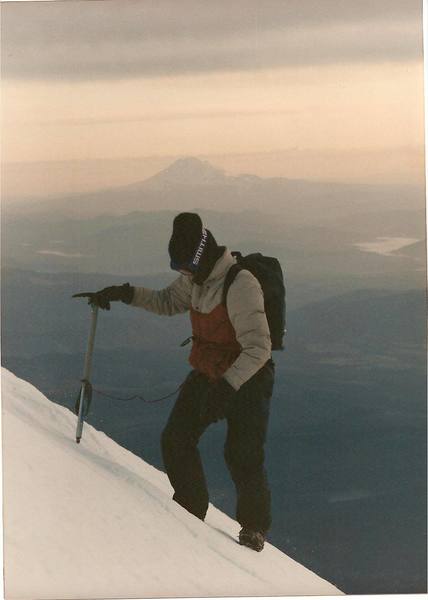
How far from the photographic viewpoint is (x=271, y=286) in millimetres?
4344

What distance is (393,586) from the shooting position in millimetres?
4641

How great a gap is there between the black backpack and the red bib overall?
9cm

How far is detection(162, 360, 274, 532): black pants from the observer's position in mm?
4402

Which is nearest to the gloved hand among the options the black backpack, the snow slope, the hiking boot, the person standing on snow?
the person standing on snow

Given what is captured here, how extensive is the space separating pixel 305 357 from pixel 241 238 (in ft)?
2.19

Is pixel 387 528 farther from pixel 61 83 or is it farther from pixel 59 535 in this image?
pixel 61 83

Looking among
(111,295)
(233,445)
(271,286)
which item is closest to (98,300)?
(111,295)

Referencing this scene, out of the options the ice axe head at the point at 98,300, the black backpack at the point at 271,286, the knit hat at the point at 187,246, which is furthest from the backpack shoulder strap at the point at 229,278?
the ice axe head at the point at 98,300

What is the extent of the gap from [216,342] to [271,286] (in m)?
0.36

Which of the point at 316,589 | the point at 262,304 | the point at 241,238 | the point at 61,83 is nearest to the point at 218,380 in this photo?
the point at 262,304

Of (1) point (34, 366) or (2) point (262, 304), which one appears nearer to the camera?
(2) point (262, 304)

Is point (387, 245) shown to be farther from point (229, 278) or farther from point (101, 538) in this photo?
point (101, 538)

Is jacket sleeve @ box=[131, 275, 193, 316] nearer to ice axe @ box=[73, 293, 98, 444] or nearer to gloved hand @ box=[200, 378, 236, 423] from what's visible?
ice axe @ box=[73, 293, 98, 444]

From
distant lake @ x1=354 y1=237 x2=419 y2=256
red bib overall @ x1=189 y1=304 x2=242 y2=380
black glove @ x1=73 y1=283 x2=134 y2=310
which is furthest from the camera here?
distant lake @ x1=354 y1=237 x2=419 y2=256
